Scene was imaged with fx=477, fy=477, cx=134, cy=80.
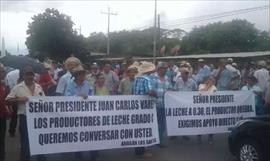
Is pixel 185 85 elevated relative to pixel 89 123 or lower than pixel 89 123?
elevated

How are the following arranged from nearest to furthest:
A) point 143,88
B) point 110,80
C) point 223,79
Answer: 1. point 143,88
2. point 110,80
3. point 223,79

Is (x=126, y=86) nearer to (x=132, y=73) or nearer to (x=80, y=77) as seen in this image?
(x=132, y=73)

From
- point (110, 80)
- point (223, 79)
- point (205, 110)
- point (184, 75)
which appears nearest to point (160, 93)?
point (205, 110)

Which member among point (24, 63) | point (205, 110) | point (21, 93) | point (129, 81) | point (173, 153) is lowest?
point (173, 153)

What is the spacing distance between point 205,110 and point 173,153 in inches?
48.8

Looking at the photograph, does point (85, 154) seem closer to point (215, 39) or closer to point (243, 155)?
point (243, 155)

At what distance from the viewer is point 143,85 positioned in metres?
9.27

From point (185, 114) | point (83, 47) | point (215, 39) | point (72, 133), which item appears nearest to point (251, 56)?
point (83, 47)

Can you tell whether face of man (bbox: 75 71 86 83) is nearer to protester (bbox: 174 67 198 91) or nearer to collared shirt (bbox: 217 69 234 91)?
protester (bbox: 174 67 198 91)

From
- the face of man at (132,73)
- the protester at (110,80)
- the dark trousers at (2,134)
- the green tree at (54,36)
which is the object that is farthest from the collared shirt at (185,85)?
the green tree at (54,36)

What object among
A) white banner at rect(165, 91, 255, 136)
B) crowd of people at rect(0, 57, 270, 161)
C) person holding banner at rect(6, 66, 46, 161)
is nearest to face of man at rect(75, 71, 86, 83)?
crowd of people at rect(0, 57, 270, 161)

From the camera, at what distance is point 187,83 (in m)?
11.4

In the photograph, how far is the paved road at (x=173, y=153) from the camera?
9.14m

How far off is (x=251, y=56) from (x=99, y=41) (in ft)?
200
